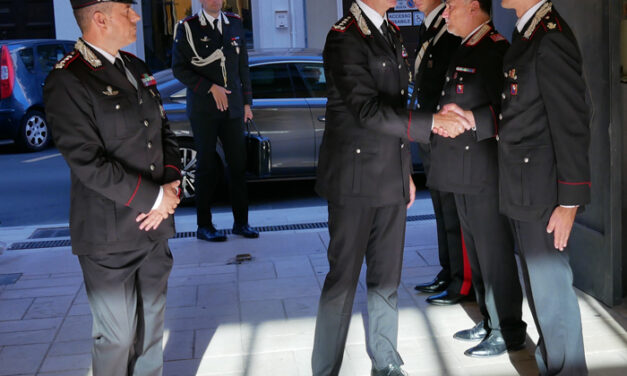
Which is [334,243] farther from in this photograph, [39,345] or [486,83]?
[39,345]

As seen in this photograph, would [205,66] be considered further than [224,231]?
No

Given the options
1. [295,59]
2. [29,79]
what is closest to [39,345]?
[295,59]

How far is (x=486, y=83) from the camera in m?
3.64

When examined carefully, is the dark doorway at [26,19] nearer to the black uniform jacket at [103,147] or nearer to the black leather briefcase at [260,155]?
the black leather briefcase at [260,155]

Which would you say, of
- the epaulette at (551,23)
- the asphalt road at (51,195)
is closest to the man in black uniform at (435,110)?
the epaulette at (551,23)

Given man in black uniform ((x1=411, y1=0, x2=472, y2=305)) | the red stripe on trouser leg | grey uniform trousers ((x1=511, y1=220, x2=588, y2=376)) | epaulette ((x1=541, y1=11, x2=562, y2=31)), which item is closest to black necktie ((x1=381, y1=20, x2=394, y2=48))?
epaulette ((x1=541, y1=11, x2=562, y2=31))

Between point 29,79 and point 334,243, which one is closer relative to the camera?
point 334,243

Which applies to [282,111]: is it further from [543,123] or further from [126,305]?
[126,305]

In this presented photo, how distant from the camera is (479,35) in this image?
3.72m

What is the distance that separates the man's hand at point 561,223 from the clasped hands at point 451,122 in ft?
1.69

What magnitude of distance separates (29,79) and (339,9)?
5.03 metres

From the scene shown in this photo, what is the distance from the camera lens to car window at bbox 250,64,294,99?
7691mm

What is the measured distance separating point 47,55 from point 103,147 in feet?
34.2

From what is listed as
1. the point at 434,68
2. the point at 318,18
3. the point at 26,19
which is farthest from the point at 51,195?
the point at 26,19
